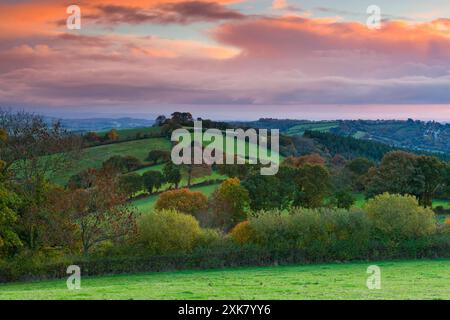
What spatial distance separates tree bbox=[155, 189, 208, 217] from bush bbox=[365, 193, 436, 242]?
26.4 metres

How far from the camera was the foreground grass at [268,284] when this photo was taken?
24.9m

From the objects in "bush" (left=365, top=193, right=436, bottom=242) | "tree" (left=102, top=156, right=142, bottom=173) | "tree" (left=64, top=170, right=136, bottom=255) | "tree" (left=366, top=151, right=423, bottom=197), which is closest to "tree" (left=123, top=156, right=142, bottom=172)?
"tree" (left=102, top=156, right=142, bottom=173)

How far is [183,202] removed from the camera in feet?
244

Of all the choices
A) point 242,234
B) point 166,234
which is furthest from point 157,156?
point 166,234

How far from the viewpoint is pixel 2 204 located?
4181 cm

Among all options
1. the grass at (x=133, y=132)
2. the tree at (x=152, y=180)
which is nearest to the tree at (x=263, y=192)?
the tree at (x=152, y=180)

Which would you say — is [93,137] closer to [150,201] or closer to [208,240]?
[150,201]

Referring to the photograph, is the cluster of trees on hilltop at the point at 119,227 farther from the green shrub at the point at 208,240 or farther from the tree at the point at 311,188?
the tree at the point at 311,188

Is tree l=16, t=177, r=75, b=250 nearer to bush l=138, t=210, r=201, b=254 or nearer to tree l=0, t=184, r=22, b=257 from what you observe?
tree l=0, t=184, r=22, b=257

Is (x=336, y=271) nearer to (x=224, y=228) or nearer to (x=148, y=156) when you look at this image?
(x=224, y=228)
